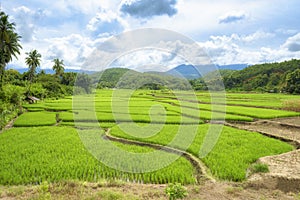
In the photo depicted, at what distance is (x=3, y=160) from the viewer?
716 centimetres

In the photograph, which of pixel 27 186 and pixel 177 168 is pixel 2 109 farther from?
pixel 177 168

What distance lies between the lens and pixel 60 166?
6.59 metres

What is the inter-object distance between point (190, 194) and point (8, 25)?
2257cm

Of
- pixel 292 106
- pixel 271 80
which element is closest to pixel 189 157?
pixel 292 106

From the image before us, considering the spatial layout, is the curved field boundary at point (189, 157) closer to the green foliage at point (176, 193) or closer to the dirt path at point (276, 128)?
the green foliage at point (176, 193)

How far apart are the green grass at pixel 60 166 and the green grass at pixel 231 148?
0.92 meters

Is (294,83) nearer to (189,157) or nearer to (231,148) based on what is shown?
(231,148)

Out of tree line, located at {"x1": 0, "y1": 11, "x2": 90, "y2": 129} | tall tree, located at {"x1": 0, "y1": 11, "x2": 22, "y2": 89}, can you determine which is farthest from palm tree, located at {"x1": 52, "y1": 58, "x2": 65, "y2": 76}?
tall tree, located at {"x1": 0, "y1": 11, "x2": 22, "y2": 89}

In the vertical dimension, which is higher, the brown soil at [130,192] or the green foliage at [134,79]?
the green foliage at [134,79]

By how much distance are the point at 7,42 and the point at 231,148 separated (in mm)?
22846

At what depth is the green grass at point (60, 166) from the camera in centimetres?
595

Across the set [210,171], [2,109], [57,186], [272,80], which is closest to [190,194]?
[210,171]

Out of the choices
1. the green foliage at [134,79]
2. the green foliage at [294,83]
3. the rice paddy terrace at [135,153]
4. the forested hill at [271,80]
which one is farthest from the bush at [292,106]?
the green foliage at [294,83]

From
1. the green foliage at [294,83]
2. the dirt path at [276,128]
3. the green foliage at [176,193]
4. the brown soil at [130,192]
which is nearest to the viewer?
the green foliage at [176,193]
